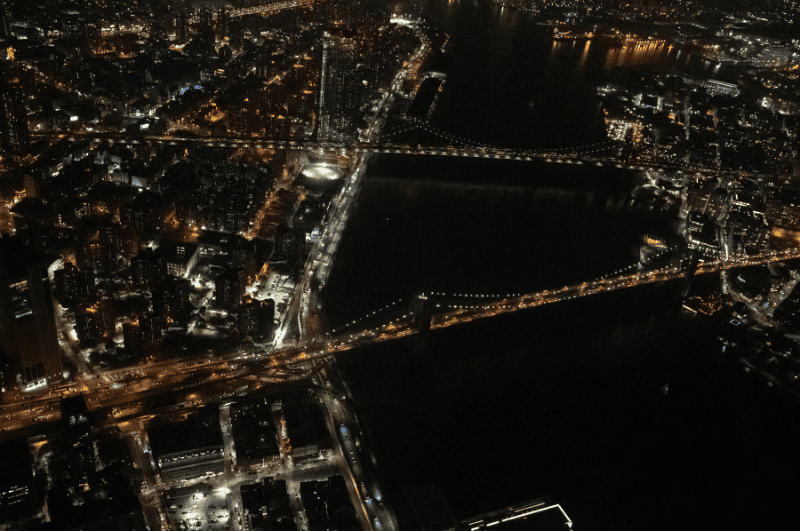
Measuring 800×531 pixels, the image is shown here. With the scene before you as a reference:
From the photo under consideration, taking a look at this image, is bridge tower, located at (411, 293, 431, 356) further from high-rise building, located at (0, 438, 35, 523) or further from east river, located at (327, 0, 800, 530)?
high-rise building, located at (0, 438, 35, 523)

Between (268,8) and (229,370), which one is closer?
(229,370)

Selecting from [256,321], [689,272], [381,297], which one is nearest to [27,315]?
[256,321]

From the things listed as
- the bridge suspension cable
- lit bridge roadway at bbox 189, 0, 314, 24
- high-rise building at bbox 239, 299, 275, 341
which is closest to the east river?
high-rise building at bbox 239, 299, 275, 341

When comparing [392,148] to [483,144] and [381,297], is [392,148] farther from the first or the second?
[381,297]

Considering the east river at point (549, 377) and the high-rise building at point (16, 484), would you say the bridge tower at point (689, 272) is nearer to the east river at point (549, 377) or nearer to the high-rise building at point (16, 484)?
the east river at point (549, 377)

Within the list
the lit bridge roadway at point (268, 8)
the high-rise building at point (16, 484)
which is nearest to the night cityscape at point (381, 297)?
the high-rise building at point (16, 484)

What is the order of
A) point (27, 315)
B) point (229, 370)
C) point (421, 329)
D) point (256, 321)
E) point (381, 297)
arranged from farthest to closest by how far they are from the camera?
1. point (381, 297)
2. point (421, 329)
3. point (256, 321)
4. point (229, 370)
5. point (27, 315)
